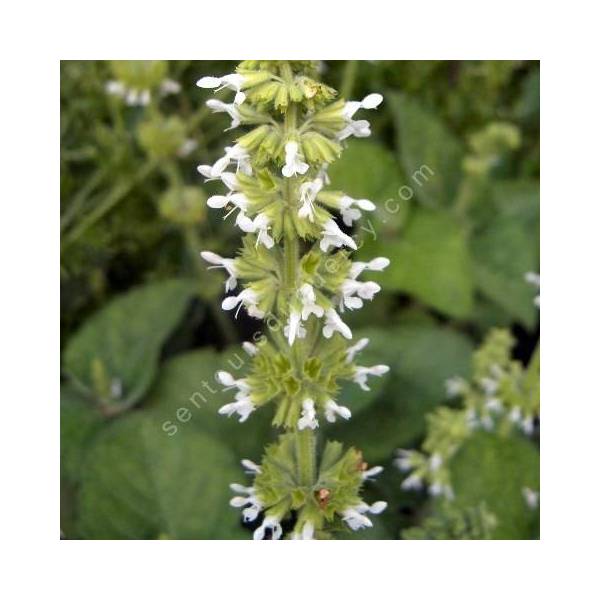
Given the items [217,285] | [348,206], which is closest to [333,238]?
[348,206]

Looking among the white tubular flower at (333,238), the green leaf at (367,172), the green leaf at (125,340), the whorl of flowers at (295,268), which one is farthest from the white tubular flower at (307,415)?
the green leaf at (367,172)

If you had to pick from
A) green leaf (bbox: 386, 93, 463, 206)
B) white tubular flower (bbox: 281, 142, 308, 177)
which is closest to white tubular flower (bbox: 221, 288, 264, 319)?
white tubular flower (bbox: 281, 142, 308, 177)

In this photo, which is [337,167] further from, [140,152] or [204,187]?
[140,152]

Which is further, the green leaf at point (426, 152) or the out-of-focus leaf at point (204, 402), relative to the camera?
the green leaf at point (426, 152)

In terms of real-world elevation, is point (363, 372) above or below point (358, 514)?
above

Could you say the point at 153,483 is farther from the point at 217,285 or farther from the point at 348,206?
the point at 348,206

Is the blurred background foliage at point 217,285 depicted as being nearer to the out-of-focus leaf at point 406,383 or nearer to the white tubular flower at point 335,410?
the out-of-focus leaf at point 406,383

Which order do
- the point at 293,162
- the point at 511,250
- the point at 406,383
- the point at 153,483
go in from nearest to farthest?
the point at 293,162 < the point at 153,483 < the point at 406,383 < the point at 511,250
